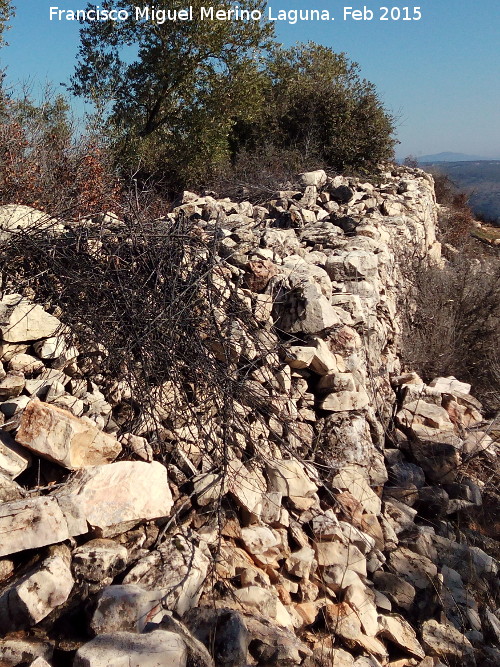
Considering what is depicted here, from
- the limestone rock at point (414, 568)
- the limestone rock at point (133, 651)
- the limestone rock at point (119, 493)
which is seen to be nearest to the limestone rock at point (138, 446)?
the limestone rock at point (119, 493)

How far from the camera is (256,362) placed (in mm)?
3439

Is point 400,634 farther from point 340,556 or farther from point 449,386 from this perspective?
point 449,386

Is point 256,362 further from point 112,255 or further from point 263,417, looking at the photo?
point 112,255

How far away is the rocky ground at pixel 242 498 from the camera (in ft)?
6.89

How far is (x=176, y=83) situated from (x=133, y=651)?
36.3 ft

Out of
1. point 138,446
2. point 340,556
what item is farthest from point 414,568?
point 138,446

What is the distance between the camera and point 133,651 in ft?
5.95

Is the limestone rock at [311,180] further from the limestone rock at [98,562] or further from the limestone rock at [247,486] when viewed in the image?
the limestone rock at [98,562]

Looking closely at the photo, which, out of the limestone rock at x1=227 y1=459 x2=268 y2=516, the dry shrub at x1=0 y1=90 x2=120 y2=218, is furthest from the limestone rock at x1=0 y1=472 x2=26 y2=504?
the dry shrub at x1=0 y1=90 x2=120 y2=218

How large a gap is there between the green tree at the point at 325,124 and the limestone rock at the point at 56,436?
8950 mm

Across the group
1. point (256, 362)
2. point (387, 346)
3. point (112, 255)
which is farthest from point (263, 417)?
point (387, 346)

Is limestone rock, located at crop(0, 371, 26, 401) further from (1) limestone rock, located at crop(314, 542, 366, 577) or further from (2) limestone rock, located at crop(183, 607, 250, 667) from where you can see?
(1) limestone rock, located at crop(314, 542, 366, 577)

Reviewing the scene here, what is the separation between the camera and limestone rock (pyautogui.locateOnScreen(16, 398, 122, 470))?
2.46 meters

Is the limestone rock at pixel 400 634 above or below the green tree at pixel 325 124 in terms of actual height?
below
